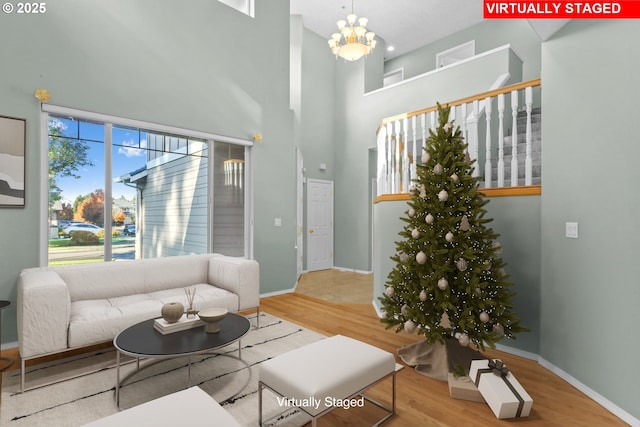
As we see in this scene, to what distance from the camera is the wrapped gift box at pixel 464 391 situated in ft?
7.12

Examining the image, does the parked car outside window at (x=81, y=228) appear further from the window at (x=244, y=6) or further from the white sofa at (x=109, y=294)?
the window at (x=244, y=6)

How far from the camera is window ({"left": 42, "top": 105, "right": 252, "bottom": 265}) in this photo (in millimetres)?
3424

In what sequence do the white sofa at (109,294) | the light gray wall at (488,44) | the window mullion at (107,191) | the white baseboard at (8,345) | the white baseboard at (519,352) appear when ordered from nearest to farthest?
the white sofa at (109,294), the white baseboard at (519,352), the white baseboard at (8,345), the window mullion at (107,191), the light gray wall at (488,44)

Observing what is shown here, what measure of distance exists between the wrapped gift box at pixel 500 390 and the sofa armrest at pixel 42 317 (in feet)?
9.65

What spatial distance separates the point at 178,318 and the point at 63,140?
248cm

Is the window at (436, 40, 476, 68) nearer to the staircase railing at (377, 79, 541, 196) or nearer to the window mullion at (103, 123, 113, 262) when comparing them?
the staircase railing at (377, 79, 541, 196)

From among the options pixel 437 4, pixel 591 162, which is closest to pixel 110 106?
pixel 591 162

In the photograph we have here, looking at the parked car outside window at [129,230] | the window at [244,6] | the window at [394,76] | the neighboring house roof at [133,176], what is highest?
the window at [394,76]

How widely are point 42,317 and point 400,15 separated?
7.40 meters

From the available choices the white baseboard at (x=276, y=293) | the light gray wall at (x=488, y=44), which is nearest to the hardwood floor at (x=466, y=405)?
the white baseboard at (x=276, y=293)

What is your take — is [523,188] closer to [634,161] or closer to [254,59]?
[634,161]

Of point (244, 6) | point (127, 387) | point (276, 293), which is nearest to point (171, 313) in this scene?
point (127, 387)

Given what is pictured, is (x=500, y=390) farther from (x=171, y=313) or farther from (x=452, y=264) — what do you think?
(x=171, y=313)

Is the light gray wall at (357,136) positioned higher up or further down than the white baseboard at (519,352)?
higher up
